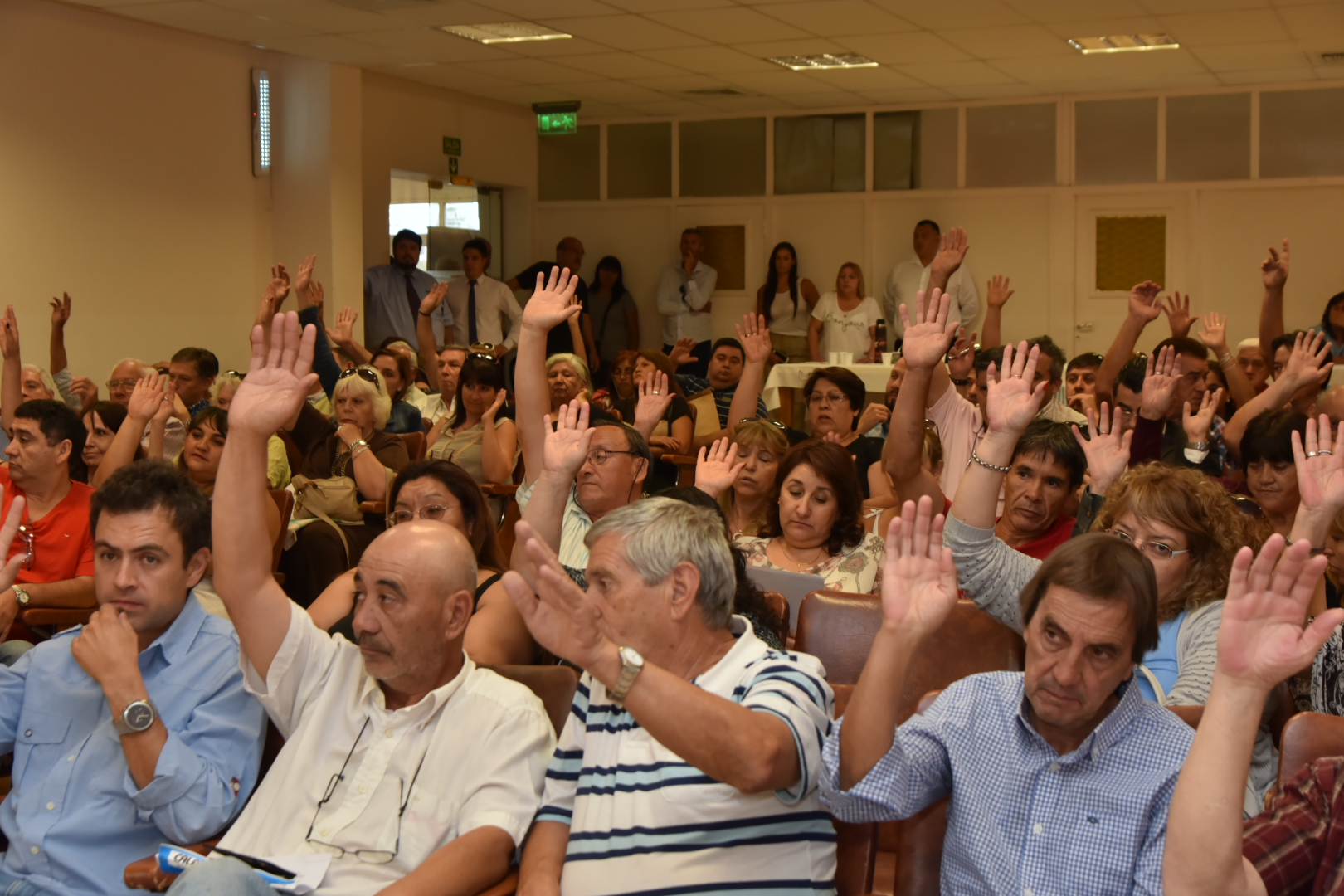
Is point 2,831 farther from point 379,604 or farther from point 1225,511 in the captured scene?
point 1225,511

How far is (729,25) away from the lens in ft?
25.5

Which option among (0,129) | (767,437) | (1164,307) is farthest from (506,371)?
(767,437)

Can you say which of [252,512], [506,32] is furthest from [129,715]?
[506,32]

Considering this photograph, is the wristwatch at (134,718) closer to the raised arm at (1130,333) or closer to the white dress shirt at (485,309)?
the raised arm at (1130,333)

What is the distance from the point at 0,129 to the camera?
24.3ft

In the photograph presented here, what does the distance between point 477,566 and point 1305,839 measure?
67.9 inches

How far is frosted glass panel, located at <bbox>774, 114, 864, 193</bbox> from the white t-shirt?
Answer: 119 cm

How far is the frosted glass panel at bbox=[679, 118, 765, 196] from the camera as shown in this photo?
11.4m

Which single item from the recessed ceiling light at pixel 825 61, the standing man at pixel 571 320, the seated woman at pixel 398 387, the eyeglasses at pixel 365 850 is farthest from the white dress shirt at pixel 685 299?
the eyeglasses at pixel 365 850

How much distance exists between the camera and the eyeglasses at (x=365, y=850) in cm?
208

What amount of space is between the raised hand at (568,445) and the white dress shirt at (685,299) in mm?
8474

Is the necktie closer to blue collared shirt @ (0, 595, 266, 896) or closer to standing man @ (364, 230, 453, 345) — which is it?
standing man @ (364, 230, 453, 345)

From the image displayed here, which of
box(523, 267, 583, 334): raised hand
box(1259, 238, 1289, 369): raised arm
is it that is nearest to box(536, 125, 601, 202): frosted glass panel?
box(1259, 238, 1289, 369): raised arm

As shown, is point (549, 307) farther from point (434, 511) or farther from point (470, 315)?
point (470, 315)
